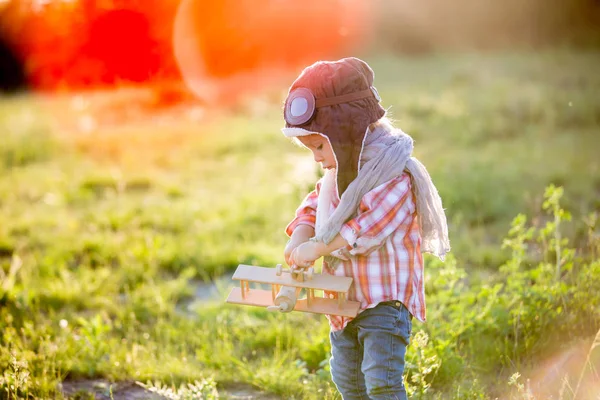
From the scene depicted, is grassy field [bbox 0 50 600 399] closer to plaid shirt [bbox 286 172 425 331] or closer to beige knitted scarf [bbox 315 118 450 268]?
plaid shirt [bbox 286 172 425 331]

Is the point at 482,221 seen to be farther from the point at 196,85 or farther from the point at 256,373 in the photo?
the point at 196,85

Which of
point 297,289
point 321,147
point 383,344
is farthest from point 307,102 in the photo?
point 383,344

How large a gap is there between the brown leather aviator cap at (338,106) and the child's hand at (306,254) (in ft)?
0.97

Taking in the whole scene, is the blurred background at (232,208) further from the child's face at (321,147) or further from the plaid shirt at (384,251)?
the child's face at (321,147)

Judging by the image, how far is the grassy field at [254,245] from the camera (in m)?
3.25

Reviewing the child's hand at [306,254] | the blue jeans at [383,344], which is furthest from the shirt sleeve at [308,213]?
the blue jeans at [383,344]

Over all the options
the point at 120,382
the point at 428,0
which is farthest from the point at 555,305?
the point at 428,0

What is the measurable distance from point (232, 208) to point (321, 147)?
410cm

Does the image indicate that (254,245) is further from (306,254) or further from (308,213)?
(306,254)

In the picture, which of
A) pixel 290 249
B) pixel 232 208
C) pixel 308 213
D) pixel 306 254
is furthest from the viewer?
pixel 232 208

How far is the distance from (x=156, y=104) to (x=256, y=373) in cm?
1096

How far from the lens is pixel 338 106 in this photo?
2256 mm

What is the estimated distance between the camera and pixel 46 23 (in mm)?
10164

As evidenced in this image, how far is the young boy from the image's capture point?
227 cm
